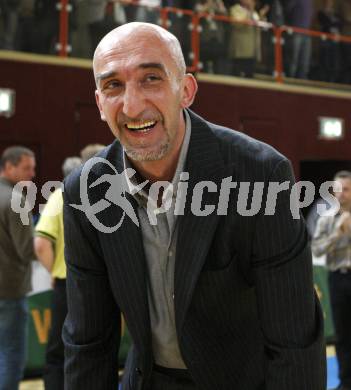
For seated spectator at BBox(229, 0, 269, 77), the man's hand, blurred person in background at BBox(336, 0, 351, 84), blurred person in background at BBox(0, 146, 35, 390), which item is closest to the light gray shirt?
blurred person in background at BBox(0, 146, 35, 390)

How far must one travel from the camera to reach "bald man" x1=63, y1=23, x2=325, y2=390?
1455 mm

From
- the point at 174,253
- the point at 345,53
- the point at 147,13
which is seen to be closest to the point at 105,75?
the point at 174,253

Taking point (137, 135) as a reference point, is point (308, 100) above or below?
above

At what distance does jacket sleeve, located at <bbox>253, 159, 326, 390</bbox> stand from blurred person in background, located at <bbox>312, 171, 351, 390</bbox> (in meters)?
3.74

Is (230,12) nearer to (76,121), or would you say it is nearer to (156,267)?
(76,121)

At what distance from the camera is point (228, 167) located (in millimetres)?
1512

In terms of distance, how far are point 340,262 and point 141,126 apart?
13.0 ft

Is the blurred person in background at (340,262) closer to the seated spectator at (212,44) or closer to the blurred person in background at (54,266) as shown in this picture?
the blurred person in background at (54,266)

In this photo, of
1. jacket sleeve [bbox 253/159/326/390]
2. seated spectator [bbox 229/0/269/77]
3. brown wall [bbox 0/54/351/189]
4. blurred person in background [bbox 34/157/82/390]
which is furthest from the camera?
seated spectator [bbox 229/0/269/77]

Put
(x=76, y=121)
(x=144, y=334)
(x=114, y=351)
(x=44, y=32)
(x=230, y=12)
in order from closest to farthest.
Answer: (x=144, y=334) → (x=114, y=351) → (x=44, y=32) → (x=76, y=121) → (x=230, y=12)

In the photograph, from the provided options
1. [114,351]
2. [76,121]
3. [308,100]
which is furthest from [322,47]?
[114,351]

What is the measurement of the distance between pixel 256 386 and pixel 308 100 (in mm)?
9370

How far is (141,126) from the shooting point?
58.6 inches

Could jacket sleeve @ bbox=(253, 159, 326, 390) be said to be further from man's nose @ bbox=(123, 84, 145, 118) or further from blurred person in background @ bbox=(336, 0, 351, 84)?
blurred person in background @ bbox=(336, 0, 351, 84)
